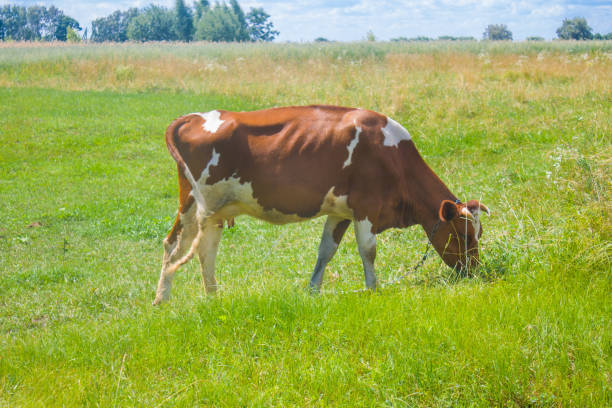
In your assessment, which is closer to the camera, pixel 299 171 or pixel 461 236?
pixel 299 171

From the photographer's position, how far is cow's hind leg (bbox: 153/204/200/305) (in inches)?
208

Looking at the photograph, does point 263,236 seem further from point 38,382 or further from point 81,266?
point 38,382

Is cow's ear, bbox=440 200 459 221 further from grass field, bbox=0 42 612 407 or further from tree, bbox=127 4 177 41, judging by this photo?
tree, bbox=127 4 177 41

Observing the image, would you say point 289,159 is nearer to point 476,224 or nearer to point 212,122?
point 212,122

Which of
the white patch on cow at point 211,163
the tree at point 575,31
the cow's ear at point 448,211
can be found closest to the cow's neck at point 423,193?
the cow's ear at point 448,211

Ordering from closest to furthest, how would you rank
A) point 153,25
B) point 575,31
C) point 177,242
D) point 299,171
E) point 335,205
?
point 299,171
point 335,205
point 177,242
point 575,31
point 153,25

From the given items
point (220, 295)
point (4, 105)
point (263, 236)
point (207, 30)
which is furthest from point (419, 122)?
point (207, 30)

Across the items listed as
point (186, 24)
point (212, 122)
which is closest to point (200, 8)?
point (186, 24)

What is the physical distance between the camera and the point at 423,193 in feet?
17.6

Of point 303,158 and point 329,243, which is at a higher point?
point 303,158

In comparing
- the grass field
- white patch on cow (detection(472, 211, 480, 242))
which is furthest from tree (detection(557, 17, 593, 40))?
white patch on cow (detection(472, 211, 480, 242))

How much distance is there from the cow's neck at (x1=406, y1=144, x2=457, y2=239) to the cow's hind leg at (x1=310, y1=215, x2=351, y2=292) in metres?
0.72

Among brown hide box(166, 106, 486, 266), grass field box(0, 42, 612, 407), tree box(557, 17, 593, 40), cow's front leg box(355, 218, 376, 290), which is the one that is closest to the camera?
grass field box(0, 42, 612, 407)

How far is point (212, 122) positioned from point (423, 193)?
215cm
